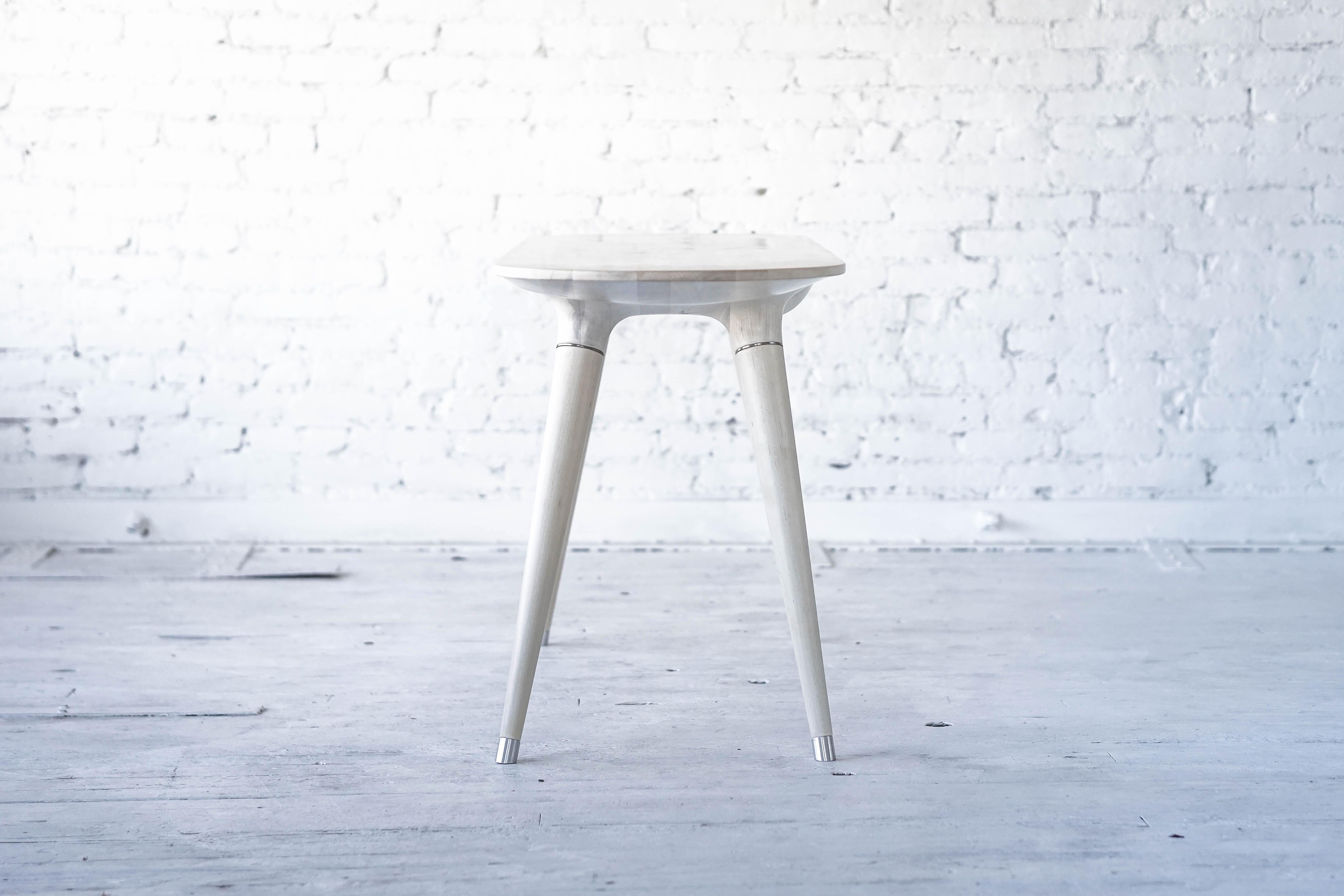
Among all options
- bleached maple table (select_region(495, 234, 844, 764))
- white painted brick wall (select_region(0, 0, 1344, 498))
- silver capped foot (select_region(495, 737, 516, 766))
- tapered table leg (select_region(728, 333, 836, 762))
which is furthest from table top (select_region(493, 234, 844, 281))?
white painted brick wall (select_region(0, 0, 1344, 498))

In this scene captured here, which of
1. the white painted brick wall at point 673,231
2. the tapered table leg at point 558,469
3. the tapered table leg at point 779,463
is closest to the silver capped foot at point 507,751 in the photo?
the tapered table leg at point 558,469

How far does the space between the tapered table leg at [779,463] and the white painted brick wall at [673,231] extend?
98 cm

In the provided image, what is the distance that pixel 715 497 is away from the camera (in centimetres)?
236

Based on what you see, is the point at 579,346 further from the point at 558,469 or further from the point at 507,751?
the point at 507,751

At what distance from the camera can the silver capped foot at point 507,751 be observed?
1369 mm

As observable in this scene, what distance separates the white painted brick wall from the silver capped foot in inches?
40.1

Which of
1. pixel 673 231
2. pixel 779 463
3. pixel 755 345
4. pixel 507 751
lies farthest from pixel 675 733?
pixel 673 231

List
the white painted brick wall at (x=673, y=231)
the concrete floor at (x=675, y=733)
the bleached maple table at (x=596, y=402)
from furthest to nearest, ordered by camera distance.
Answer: the white painted brick wall at (x=673, y=231)
the bleached maple table at (x=596, y=402)
the concrete floor at (x=675, y=733)

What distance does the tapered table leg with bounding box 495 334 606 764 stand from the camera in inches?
51.8

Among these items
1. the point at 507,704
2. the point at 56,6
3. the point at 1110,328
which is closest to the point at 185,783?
the point at 507,704

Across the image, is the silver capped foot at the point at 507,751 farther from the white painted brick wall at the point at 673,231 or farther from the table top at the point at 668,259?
the white painted brick wall at the point at 673,231

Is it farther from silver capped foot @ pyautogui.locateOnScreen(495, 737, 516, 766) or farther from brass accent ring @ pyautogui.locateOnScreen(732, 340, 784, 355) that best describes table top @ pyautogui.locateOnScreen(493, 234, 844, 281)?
silver capped foot @ pyautogui.locateOnScreen(495, 737, 516, 766)

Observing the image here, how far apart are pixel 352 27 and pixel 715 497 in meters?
1.17

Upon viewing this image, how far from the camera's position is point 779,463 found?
132 centimetres
